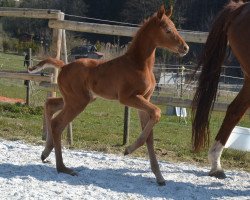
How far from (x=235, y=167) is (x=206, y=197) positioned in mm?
1920

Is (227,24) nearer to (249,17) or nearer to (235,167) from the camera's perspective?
(249,17)

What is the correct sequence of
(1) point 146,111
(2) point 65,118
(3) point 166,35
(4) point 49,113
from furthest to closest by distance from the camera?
(4) point 49,113
(2) point 65,118
(3) point 166,35
(1) point 146,111

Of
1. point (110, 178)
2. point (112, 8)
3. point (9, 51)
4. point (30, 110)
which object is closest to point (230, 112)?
point (110, 178)

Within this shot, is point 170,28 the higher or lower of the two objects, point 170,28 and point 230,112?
the higher

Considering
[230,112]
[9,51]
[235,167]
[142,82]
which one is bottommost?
[9,51]

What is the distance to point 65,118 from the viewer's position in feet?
16.2

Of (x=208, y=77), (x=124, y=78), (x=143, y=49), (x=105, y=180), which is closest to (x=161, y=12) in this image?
(x=143, y=49)

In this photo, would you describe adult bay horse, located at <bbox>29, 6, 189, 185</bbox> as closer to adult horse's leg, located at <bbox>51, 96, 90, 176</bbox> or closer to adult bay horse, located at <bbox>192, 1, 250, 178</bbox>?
adult horse's leg, located at <bbox>51, 96, 90, 176</bbox>

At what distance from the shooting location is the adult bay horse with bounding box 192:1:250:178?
17.1 ft

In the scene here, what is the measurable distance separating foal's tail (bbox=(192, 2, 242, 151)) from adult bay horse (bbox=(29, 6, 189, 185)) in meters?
0.58

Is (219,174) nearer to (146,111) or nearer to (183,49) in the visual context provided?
(146,111)

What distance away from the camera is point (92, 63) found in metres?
5.11

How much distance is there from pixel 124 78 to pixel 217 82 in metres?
1.16

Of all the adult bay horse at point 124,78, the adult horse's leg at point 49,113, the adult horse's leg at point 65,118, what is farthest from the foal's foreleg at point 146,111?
the adult horse's leg at point 49,113
